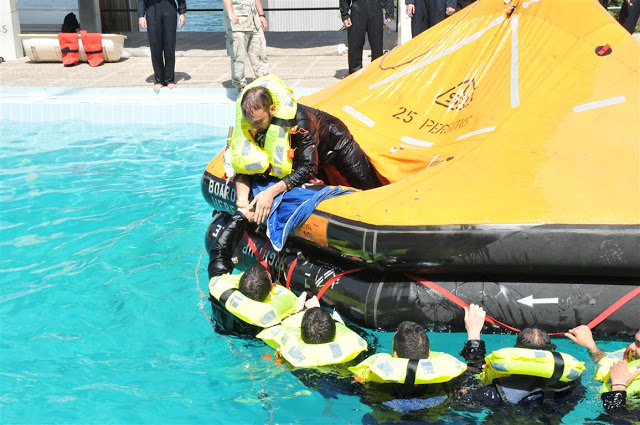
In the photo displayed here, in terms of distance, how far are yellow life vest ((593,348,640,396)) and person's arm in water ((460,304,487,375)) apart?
48 centimetres

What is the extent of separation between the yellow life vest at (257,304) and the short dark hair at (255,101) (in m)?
0.84

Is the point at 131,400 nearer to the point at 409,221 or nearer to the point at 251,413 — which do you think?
the point at 251,413

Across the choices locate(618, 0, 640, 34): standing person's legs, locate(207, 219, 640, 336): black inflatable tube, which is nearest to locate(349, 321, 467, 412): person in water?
locate(207, 219, 640, 336): black inflatable tube

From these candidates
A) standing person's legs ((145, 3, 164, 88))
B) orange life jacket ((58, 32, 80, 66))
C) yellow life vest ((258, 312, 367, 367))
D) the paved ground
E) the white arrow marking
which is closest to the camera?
yellow life vest ((258, 312, 367, 367))

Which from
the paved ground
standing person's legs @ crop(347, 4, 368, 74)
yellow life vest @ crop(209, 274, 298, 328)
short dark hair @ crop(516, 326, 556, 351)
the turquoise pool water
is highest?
standing person's legs @ crop(347, 4, 368, 74)

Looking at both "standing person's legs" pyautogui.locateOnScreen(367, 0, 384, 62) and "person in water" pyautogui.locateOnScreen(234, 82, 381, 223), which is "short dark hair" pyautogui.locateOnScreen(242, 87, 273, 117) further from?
"standing person's legs" pyautogui.locateOnScreen(367, 0, 384, 62)

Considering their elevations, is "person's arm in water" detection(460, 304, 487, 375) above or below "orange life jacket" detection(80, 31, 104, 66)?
below

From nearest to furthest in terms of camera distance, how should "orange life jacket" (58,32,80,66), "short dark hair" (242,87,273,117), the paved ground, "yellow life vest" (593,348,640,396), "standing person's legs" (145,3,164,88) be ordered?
"yellow life vest" (593,348,640,396)
"short dark hair" (242,87,273,117)
"standing person's legs" (145,3,164,88)
the paved ground
"orange life jacket" (58,32,80,66)

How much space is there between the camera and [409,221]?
3.41m

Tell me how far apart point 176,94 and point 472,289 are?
18.0 ft

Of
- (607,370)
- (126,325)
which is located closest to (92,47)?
(126,325)

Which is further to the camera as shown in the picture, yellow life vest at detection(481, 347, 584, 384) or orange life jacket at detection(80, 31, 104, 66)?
orange life jacket at detection(80, 31, 104, 66)

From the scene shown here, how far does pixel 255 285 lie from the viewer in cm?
356

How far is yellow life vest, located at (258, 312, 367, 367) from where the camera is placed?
3225 mm
